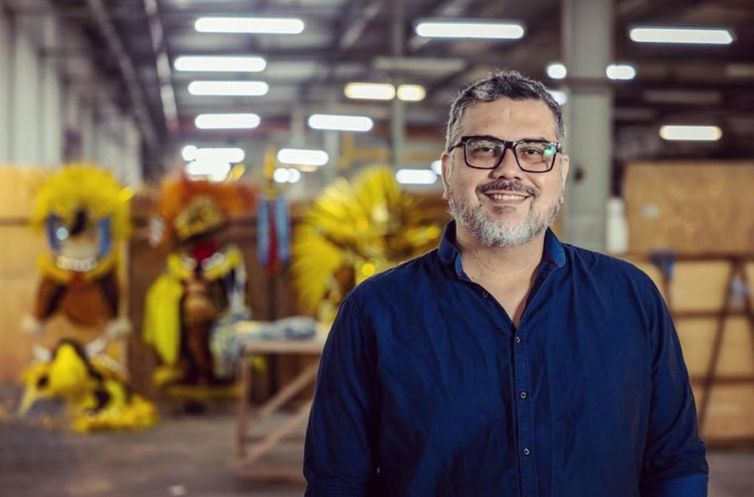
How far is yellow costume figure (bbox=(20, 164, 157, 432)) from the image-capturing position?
6.60m

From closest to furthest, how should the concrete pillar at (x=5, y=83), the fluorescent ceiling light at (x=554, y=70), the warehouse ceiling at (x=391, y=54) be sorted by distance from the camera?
A: the warehouse ceiling at (x=391, y=54) < the concrete pillar at (x=5, y=83) < the fluorescent ceiling light at (x=554, y=70)

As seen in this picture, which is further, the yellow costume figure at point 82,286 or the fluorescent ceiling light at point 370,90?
the fluorescent ceiling light at point 370,90

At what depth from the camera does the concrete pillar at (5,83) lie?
10750 mm

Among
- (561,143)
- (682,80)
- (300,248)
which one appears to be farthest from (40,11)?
(561,143)

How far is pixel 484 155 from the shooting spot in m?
1.75

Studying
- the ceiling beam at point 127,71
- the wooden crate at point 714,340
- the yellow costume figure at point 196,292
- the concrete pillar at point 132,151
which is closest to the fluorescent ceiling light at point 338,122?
the ceiling beam at point 127,71

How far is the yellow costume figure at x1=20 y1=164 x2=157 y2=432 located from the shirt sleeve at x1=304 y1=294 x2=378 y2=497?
5148 mm

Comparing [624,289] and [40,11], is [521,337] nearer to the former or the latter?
[624,289]

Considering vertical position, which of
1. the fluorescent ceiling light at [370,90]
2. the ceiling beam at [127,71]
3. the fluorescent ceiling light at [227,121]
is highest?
the fluorescent ceiling light at [227,121]

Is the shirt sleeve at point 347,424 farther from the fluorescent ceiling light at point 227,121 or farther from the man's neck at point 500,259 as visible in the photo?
the fluorescent ceiling light at point 227,121

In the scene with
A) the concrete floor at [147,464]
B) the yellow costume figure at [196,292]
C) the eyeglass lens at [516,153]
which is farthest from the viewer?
the yellow costume figure at [196,292]

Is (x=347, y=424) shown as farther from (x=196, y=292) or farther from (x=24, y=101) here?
(x=24, y=101)

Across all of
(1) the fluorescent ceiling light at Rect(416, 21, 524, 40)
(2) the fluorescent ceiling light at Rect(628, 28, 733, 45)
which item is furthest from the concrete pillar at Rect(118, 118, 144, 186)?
(2) the fluorescent ceiling light at Rect(628, 28, 733, 45)

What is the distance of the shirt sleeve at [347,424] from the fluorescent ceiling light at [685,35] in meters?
8.05
